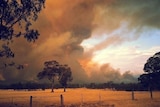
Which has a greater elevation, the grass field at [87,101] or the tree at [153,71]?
the tree at [153,71]

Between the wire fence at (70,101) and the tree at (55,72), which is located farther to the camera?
the tree at (55,72)

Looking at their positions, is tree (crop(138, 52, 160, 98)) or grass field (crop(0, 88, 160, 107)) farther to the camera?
tree (crop(138, 52, 160, 98))

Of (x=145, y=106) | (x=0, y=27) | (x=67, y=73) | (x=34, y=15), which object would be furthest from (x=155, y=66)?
(x=67, y=73)

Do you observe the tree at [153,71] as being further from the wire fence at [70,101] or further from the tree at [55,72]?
the tree at [55,72]

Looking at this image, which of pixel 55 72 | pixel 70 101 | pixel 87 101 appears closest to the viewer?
pixel 87 101

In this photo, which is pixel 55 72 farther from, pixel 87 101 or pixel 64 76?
pixel 87 101

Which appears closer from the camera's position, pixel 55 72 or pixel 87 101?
pixel 87 101

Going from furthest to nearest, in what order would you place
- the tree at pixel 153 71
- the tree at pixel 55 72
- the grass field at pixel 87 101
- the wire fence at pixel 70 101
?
the tree at pixel 55 72 < the tree at pixel 153 71 < the wire fence at pixel 70 101 < the grass field at pixel 87 101

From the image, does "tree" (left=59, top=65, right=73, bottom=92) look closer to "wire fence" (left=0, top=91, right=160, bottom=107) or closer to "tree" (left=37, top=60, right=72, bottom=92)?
"tree" (left=37, top=60, right=72, bottom=92)

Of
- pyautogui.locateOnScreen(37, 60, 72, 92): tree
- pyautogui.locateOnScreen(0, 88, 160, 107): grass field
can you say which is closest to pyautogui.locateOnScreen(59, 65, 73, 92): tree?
pyautogui.locateOnScreen(37, 60, 72, 92): tree

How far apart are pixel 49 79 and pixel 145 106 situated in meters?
64.4

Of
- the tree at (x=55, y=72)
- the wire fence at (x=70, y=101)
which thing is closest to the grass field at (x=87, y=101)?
the wire fence at (x=70, y=101)

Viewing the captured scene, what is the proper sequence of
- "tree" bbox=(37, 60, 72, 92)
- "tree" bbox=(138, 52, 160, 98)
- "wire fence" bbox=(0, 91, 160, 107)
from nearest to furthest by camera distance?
"wire fence" bbox=(0, 91, 160, 107) < "tree" bbox=(138, 52, 160, 98) < "tree" bbox=(37, 60, 72, 92)

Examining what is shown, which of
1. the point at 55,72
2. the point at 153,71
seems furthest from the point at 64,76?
the point at 153,71
